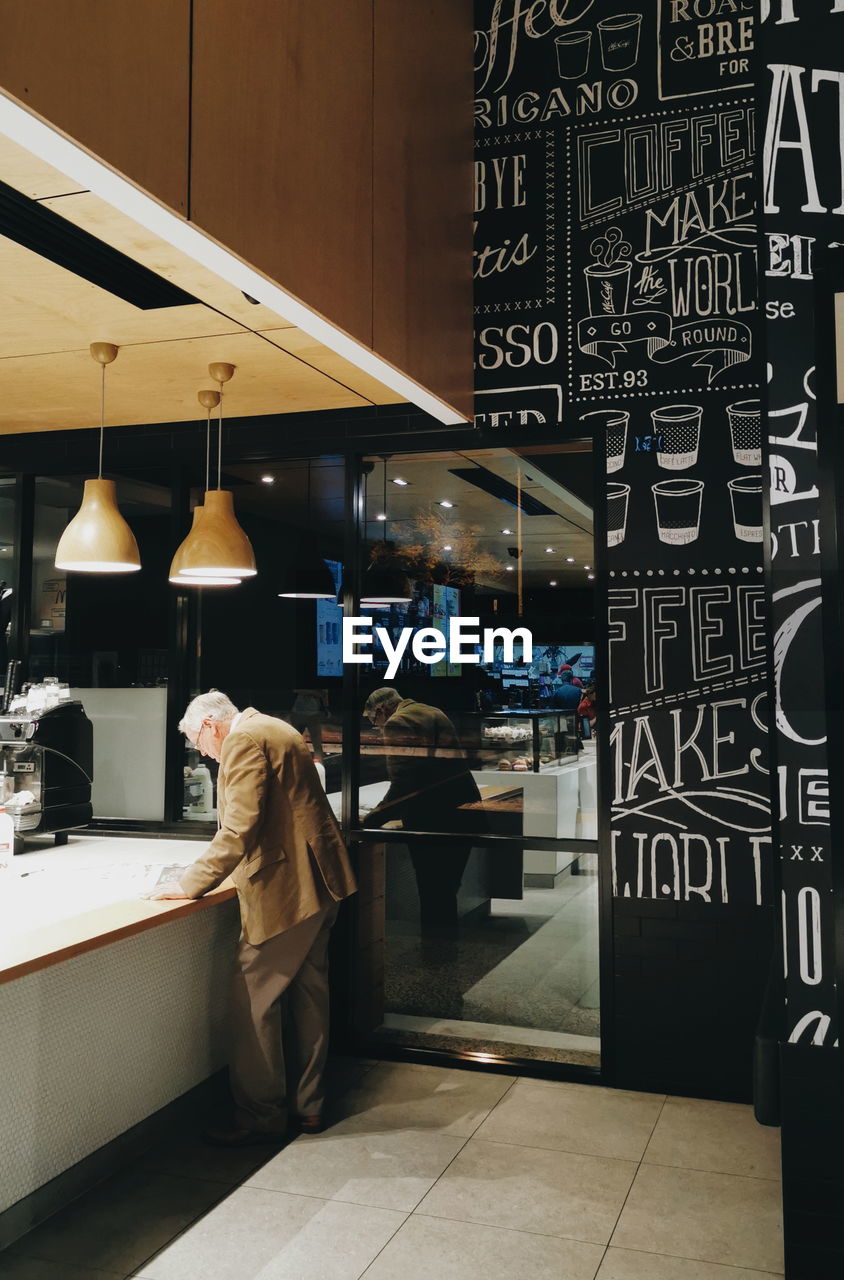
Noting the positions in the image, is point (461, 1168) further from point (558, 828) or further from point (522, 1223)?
point (558, 828)

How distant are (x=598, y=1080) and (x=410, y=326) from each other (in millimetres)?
3036

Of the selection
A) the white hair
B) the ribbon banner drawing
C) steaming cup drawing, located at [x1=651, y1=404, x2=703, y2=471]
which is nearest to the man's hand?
the white hair

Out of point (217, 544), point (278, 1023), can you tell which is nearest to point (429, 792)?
point (278, 1023)

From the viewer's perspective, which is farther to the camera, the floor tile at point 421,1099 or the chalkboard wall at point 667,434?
the chalkboard wall at point 667,434

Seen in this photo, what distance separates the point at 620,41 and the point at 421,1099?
14.3 ft

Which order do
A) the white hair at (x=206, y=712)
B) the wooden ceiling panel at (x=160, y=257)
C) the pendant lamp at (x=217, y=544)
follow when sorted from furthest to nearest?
the white hair at (x=206, y=712) < the pendant lamp at (x=217, y=544) < the wooden ceiling panel at (x=160, y=257)

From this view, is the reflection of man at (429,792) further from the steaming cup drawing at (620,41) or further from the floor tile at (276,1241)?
the steaming cup drawing at (620,41)

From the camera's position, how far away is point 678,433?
4094mm

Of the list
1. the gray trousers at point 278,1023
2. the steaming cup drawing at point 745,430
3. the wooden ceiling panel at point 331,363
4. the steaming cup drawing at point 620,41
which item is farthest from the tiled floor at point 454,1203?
the steaming cup drawing at point 620,41

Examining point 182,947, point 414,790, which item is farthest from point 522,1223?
point 414,790

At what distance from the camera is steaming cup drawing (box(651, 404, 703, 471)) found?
4074 millimetres

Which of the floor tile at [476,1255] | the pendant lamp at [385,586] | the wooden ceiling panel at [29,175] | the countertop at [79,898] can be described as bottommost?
the floor tile at [476,1255]

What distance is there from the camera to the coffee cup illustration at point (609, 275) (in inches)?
165

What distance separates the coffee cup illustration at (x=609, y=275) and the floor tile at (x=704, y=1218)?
321 cm
